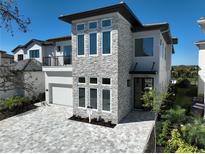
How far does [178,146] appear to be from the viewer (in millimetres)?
6793

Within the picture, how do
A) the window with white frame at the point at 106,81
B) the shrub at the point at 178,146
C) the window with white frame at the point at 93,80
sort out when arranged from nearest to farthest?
1. the shrub at the point at 178,146
2. the window with white frame at the point at 106,81
3. the window with white frame at the point at 93,80

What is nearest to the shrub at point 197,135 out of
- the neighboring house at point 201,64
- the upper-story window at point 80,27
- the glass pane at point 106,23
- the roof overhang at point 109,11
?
the roof overhang at point 109,11

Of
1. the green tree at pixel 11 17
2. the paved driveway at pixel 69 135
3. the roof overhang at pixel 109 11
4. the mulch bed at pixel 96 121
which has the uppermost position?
the roof overhang at pixel 109 11

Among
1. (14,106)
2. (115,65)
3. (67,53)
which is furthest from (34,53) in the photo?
(115,65)

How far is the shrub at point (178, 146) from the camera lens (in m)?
6.29

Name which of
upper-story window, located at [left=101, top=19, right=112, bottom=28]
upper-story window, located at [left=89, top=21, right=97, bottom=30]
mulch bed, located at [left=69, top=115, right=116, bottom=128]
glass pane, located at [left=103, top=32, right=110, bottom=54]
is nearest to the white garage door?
mulch bed, located at [left=69, top=115, right=116, bottom=128]

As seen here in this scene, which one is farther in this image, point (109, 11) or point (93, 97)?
point (93, 97)

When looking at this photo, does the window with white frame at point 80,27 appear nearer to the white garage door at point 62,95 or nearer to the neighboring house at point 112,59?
the neighboring house at point 112,59

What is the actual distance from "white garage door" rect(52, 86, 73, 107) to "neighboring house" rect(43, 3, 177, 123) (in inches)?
133

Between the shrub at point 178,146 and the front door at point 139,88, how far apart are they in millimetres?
5591

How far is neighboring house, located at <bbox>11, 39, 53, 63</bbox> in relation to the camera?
20.8 meters

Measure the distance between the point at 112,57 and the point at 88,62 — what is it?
2.11 metres

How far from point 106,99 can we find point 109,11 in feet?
20.7

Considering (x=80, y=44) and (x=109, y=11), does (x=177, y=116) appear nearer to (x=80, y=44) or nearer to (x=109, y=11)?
(x=109, y=11)
